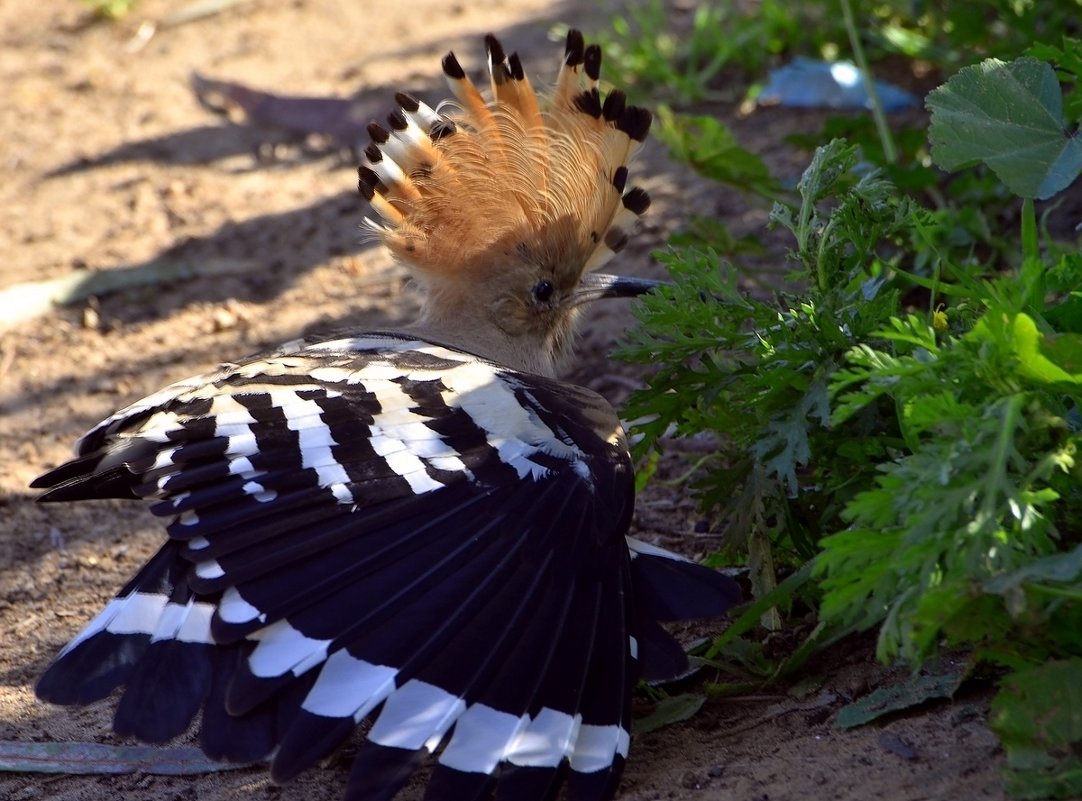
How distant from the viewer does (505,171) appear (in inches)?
106

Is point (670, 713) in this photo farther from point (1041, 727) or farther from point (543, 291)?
point (543, 291)

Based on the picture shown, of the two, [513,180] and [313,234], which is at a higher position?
[513,180]

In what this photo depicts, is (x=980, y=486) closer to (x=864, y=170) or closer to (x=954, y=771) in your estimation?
(x=954, y=771)

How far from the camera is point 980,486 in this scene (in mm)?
1543

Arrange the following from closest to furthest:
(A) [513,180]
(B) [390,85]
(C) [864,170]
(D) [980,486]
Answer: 1. (D) [980,486]
2. (A) [513,180]
3. (C) [864,170]
4. (B) [390,85]

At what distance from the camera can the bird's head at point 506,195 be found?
8.84ft

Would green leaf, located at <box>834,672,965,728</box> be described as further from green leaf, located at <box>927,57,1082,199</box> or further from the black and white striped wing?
green leaf, located at <box>927,57,1082,199</box>

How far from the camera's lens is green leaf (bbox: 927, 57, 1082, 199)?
196 centimetres

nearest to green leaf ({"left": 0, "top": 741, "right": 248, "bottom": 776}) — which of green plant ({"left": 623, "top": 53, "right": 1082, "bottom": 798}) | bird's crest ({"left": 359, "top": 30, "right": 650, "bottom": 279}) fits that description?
green plant ({"left": 623, "top": 53, "right": 1082, "bottom": 798})

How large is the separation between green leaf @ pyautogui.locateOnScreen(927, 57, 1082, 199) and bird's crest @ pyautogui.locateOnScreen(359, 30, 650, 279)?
34.3 inches

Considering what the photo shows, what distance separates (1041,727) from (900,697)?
31 centimetres

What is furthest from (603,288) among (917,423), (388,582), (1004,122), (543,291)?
(917,423)

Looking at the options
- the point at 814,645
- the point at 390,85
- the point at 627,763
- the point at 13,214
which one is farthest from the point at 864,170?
the point at 13,214

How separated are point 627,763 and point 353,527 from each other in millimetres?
517
